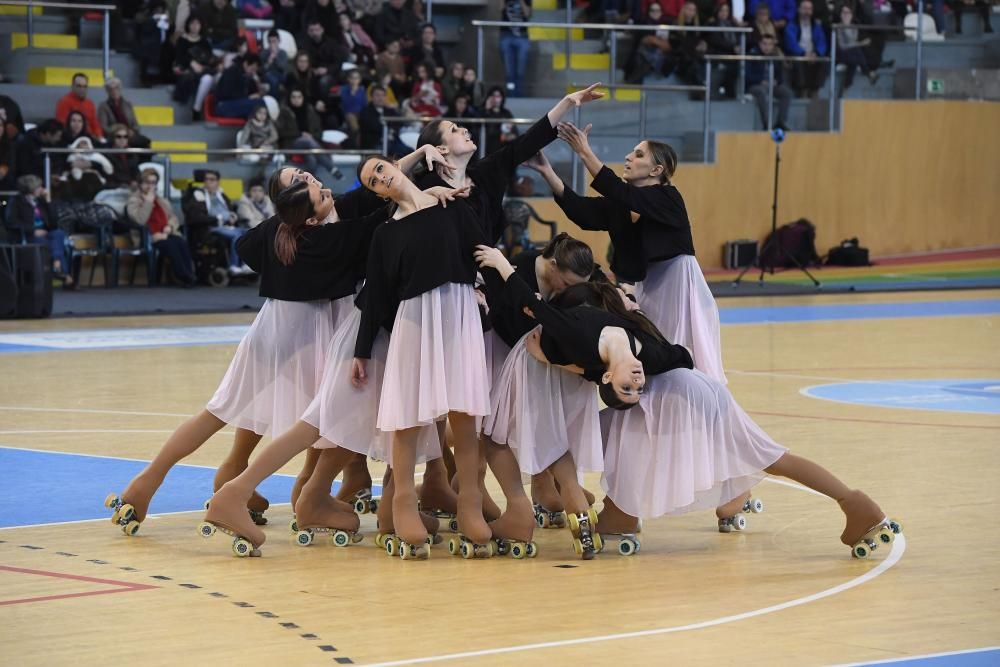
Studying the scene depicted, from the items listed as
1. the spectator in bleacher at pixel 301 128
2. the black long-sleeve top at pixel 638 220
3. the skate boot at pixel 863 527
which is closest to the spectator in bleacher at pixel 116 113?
the spectator in bleacher at pixel 301 128

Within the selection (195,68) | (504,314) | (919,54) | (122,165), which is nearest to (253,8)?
(195,68)

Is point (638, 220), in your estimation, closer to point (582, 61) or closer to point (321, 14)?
point (321, 14)

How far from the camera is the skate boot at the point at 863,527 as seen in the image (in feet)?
23.9

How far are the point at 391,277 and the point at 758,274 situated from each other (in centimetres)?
1721

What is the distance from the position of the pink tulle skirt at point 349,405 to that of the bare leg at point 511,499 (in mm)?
470

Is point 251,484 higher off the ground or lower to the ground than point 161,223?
lower

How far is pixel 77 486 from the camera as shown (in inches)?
353

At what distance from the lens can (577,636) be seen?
5934 millimetres

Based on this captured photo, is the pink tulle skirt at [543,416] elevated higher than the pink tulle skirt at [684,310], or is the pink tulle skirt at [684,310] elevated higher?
the pink tulle skirt at [684,310]

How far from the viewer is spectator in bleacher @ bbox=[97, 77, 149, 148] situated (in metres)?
20.5

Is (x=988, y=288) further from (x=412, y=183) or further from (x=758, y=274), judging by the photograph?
(x=412, y=183)

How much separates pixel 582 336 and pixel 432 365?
0.66 meters

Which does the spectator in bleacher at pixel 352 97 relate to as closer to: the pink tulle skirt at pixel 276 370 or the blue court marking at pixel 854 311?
the blue court marking at pixel 854 311

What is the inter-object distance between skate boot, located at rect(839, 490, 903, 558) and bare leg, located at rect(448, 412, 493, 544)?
60.2 inches
